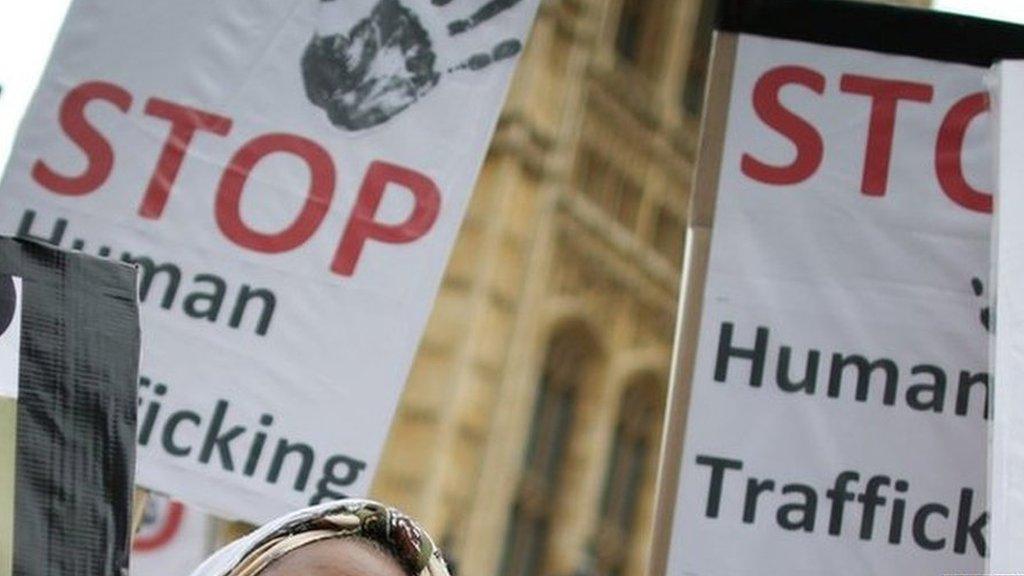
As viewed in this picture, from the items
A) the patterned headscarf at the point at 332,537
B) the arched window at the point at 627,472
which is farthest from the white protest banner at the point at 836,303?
the arched window at the point at 627,472

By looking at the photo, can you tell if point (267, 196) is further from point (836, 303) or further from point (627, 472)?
point (627, 472)

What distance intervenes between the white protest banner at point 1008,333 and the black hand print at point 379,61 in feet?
4.24

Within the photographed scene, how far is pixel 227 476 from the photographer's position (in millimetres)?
3957

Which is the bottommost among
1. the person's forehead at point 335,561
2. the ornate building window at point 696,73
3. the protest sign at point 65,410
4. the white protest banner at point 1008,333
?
the person's forehead at point 335,561

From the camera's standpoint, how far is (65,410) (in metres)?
2.09

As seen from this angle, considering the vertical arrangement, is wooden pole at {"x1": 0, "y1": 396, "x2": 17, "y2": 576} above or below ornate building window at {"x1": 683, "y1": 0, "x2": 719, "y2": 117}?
below

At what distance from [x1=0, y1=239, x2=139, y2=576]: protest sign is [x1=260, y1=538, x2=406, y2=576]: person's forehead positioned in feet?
1.13

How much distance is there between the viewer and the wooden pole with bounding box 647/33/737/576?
11.9 feet

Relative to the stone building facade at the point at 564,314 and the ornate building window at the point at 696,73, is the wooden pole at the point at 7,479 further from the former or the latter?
the ornate building window at the point at 696,73

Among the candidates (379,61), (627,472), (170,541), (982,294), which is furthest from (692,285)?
(627,472)

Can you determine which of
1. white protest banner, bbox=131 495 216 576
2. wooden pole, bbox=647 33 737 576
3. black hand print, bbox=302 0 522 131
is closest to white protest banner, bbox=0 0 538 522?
black hand print, bbox=302 0 522 131

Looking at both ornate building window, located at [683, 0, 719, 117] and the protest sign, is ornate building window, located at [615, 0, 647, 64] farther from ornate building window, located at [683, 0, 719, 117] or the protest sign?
the protest sign

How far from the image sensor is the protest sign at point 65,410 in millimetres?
2023

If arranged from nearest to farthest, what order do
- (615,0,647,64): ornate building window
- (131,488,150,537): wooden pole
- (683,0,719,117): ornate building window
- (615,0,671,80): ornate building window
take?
1. (131,488,150,537): wooden pole
2. (615,0,647,64): ornate building window
3. (615,0,671,80): ornate building window
4. (683,0,719,117): ornate building window
